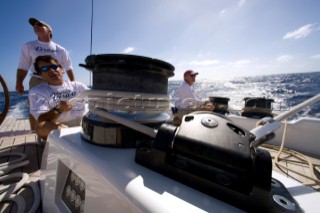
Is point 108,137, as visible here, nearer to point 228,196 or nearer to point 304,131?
point 228,196

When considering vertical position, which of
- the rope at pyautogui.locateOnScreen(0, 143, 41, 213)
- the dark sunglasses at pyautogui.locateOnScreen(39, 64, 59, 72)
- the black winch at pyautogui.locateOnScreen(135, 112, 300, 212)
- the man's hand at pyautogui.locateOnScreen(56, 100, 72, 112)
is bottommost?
the rope at pyautogui.locateOnScreen(0, 143, 41, 213)

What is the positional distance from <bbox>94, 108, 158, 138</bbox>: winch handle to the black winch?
0.20 feet

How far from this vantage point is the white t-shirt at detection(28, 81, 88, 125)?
1.74 metres

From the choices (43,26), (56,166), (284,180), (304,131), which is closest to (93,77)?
(56,166)

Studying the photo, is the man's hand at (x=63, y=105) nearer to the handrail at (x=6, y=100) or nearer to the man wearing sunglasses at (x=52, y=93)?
the handrail at (x=6, y=100)

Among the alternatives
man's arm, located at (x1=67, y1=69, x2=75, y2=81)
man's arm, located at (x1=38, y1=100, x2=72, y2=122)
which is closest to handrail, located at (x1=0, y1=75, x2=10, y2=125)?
man's arm, located at (x1=38, y1=100, x2=72, y2=122)

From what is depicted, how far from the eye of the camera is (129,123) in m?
0.62

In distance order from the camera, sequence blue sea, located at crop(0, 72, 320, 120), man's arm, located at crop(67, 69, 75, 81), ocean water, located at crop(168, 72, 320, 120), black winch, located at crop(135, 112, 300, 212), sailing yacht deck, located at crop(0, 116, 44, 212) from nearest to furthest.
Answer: black winch, located at crop(135, 112, 300, 212) < sailing yacht deck, located at crop(0, 116, 44, 212) < man's arm, located at crop(67, 69, 75, 81) < ocean water, located at crop(168, 72, 320, 120) < blue sea, located at crop(0, 72, 320, 120)

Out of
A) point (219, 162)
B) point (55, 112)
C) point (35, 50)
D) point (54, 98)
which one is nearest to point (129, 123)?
point (219, 162)

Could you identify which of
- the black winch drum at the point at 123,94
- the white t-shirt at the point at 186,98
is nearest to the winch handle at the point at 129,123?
the black winch drum at the point at 123,94

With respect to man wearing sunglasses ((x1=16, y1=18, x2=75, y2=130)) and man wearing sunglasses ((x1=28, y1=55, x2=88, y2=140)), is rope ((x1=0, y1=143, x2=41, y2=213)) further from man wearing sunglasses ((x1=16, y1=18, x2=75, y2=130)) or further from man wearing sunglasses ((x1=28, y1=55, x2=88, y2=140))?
man wearing sunglasses ((x1=16, y1=18, x2=75, y2=130))

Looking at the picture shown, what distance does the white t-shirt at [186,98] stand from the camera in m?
3.56

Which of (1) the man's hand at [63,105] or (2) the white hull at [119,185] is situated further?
(1) the man's hand at [63,105]

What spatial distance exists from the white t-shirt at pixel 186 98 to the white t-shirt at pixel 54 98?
6.33ft
